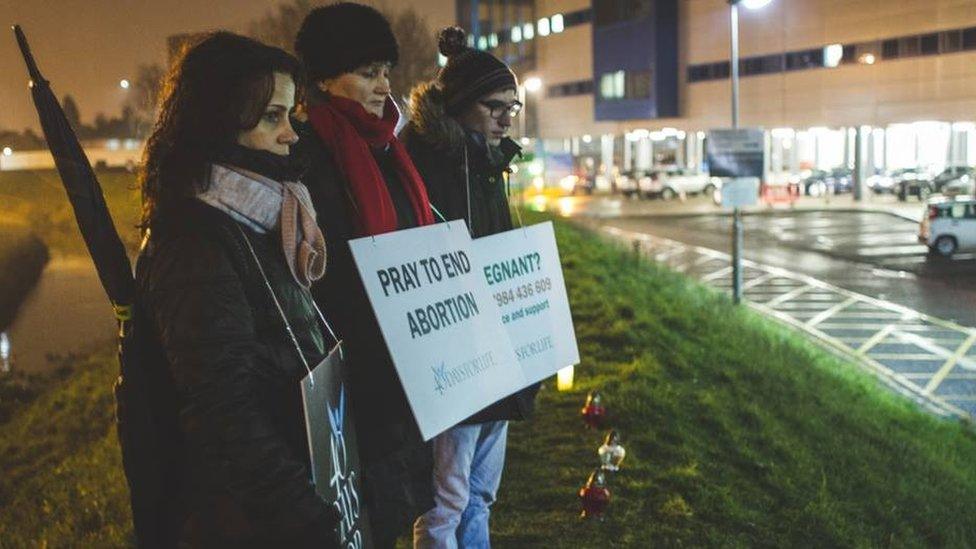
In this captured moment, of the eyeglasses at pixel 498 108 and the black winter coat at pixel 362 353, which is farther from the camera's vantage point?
the eyeglasses at pixel 498 108

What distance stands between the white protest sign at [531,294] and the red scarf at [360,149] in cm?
55

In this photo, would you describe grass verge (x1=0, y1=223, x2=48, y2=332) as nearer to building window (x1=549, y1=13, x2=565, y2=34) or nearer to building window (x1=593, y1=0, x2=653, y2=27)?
building window (x1=593, y1=0, x2=653, y2=27)

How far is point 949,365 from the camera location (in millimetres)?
11734

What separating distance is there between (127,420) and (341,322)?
74cm

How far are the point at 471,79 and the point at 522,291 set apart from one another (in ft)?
2.52

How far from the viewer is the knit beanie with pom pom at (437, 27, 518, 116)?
129 inches

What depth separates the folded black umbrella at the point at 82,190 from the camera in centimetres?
205

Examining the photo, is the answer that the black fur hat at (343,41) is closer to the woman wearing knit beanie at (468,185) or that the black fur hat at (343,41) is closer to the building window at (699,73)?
the woman wearing knit beanie at (468,185)

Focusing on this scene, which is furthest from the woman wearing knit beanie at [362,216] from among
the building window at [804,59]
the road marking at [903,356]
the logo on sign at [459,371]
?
the building window at [804,59]

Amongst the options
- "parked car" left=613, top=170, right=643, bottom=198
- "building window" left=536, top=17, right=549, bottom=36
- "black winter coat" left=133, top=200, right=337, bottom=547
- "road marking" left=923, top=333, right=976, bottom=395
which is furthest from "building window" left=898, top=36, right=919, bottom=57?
"black winter coat" left=133, top=200, right=337, bottom=547

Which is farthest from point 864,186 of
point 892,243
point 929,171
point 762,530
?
point 762,530

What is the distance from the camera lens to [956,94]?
1539 inches

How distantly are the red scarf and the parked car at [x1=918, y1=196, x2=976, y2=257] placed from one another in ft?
75.4

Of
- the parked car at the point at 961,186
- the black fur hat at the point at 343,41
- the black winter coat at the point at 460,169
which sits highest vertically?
the black fur hat at the point at 343,41
